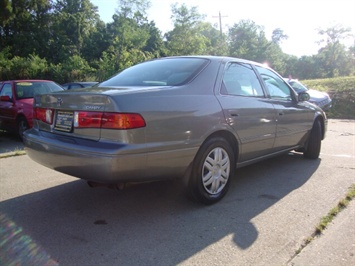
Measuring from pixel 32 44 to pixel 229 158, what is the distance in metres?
42.8

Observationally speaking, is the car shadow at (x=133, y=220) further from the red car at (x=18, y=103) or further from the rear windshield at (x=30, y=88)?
the rear windshield at (x=30, y=88)

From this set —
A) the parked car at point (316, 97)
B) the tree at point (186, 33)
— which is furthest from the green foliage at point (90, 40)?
the parked car at point (316, 97)

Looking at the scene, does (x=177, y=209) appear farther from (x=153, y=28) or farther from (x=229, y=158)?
(x=153, y=28)

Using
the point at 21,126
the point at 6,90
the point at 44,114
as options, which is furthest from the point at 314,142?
the point at 6,90

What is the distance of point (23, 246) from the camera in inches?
105

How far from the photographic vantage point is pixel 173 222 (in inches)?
125

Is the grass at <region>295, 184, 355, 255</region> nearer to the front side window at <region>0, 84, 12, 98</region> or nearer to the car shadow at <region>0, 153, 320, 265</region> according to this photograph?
the car shadow at <region>0, 153, 320, 265</region>

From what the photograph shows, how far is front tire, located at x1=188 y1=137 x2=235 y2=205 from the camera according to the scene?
3.38 meters

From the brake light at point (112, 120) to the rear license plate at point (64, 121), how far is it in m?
0.22

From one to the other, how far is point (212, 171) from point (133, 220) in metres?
0.96

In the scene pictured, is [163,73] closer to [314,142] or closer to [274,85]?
[274,85]

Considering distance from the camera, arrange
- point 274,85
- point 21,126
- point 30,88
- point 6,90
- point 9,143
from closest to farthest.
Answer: point 274,85 < point 9,143 < point 21,126 < point 30,88 < point 6,90

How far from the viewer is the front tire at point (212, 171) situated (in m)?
3.38

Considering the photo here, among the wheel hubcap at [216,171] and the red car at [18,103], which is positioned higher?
the red car at [18,103]
